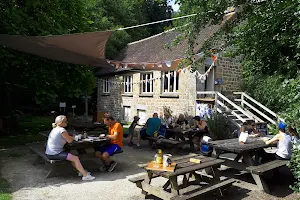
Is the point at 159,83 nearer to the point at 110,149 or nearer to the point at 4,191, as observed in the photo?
the point at 110,149

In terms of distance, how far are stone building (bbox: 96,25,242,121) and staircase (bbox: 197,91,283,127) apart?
25.6 inches

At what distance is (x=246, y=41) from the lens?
488 centimetres

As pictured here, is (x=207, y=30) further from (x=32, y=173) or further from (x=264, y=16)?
(x=32, y=173)

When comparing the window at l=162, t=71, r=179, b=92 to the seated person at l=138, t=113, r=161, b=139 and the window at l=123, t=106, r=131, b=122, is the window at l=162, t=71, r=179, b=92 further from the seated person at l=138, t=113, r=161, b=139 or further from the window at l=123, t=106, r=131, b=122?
the seated person at l=138, t=113, r=161, b=139

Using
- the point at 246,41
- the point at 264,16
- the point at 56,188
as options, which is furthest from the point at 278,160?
the point at 56,188

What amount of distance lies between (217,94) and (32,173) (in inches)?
297

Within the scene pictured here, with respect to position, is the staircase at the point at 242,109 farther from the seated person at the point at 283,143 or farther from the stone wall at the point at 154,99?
the seated person at the point at 283,143

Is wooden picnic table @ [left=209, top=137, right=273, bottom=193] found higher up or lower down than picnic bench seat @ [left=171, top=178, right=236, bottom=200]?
higher up

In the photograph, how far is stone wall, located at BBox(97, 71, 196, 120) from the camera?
11664mm

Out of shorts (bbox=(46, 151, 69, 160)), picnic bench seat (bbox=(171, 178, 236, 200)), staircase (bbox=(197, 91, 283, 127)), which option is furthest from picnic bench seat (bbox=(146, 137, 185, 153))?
staircase (bbox=(197, 91, 283, 127))

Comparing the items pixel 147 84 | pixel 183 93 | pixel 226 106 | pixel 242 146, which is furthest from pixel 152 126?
pixel 147 84

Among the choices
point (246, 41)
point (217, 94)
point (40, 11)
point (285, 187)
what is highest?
point (40, 11)

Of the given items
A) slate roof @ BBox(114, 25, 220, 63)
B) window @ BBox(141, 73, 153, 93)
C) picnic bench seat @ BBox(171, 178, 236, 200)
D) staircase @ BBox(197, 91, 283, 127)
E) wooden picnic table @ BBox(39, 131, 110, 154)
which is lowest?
picnic bench seat @ BBox(171, 178, 236, 200)

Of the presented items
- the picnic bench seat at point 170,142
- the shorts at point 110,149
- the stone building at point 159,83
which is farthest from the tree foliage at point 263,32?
the stone building at point 159,83
